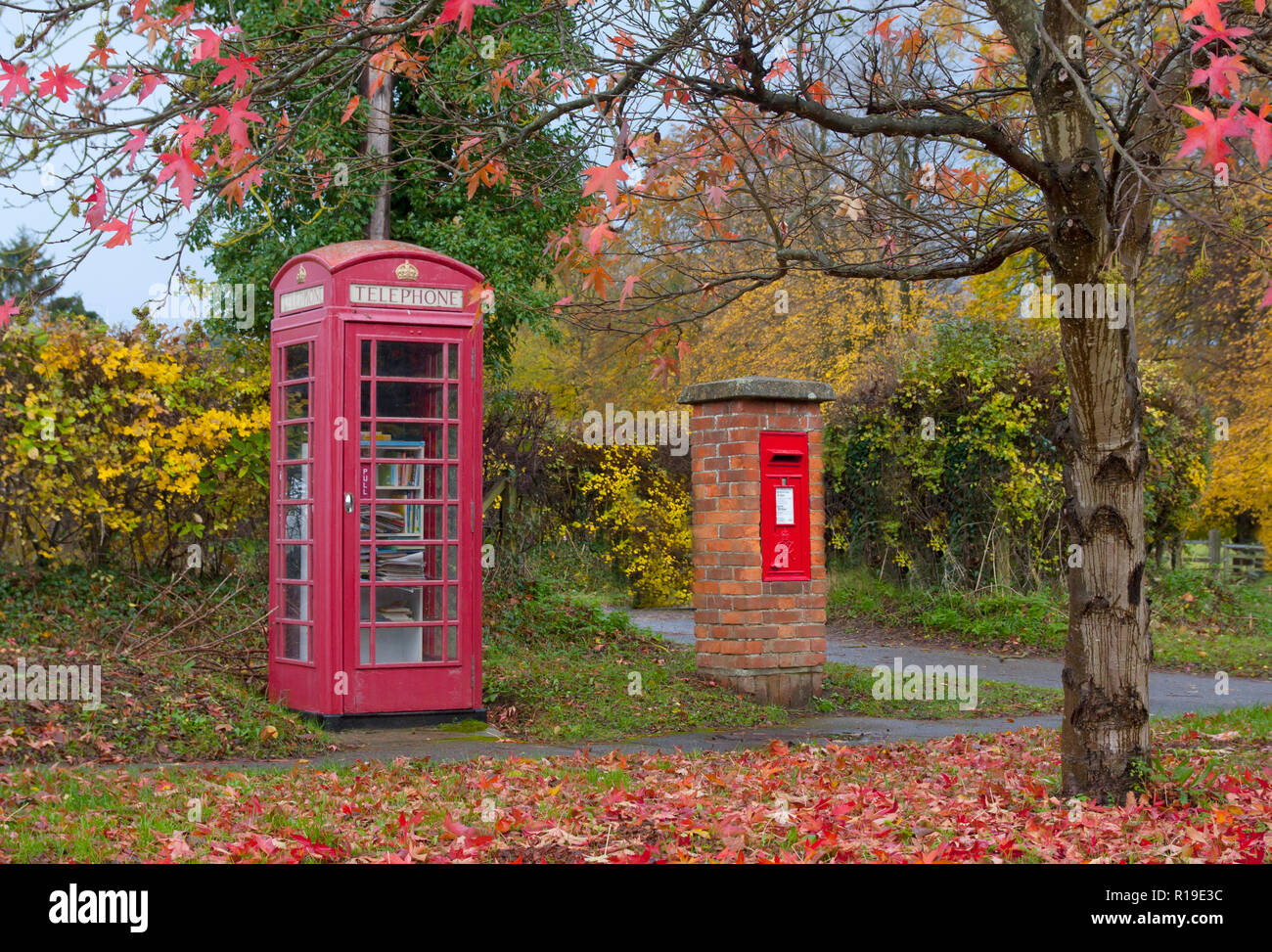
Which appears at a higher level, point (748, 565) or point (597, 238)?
point (597, 238)

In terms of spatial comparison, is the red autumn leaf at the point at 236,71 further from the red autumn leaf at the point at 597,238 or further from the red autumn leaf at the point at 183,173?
the red autumn leaf at the point at 597,238

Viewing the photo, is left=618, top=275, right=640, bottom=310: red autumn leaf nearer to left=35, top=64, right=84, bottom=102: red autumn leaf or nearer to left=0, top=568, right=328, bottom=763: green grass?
left=35, top=64, right=84, bottom=102: red autumn leaf

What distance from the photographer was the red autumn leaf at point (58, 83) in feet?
14.7

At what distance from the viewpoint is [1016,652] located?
41.1 ft

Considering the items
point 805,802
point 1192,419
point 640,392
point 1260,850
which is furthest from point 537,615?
point 640,392

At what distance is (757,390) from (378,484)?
3.07 meters

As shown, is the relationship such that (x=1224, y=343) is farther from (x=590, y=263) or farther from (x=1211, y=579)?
(x=590, y=263)

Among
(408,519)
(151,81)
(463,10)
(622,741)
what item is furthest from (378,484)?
(463,10)

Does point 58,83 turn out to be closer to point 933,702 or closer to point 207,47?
point 207,47

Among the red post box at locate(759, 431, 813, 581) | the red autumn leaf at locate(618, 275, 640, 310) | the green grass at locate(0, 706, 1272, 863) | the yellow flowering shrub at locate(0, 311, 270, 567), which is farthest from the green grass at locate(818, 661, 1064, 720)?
the yellow flowering shrub at locate(0, 311, 270, 567)

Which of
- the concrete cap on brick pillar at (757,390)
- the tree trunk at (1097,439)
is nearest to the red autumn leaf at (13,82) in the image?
the tree trunk at (1097,439)

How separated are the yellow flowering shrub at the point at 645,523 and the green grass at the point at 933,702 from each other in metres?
5.75

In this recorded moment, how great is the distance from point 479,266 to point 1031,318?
23.7 ft

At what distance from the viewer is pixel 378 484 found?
790 cm
